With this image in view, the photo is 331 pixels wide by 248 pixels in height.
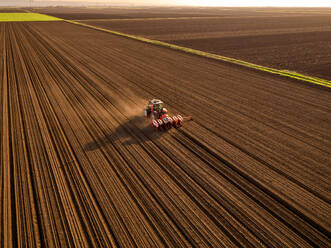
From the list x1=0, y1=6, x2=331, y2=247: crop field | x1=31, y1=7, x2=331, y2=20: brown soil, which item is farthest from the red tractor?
x1=31, y1=7, x2=331, y2=20: brown soil

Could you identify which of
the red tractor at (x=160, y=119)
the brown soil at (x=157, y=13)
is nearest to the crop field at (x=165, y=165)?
the red tractor at (x=160, y=119)

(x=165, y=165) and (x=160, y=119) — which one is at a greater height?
(x=160, y=119)

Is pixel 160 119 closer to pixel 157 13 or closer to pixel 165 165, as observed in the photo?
pixel 165 165

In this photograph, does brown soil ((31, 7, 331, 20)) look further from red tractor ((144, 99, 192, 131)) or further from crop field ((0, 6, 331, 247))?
red tractor ((144, 99, 192, 131))

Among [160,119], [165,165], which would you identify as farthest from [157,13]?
[165,165]

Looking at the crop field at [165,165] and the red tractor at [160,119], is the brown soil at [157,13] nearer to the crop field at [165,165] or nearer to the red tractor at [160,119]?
the crop field at [165,165]

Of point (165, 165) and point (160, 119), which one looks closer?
point (165, 165)
